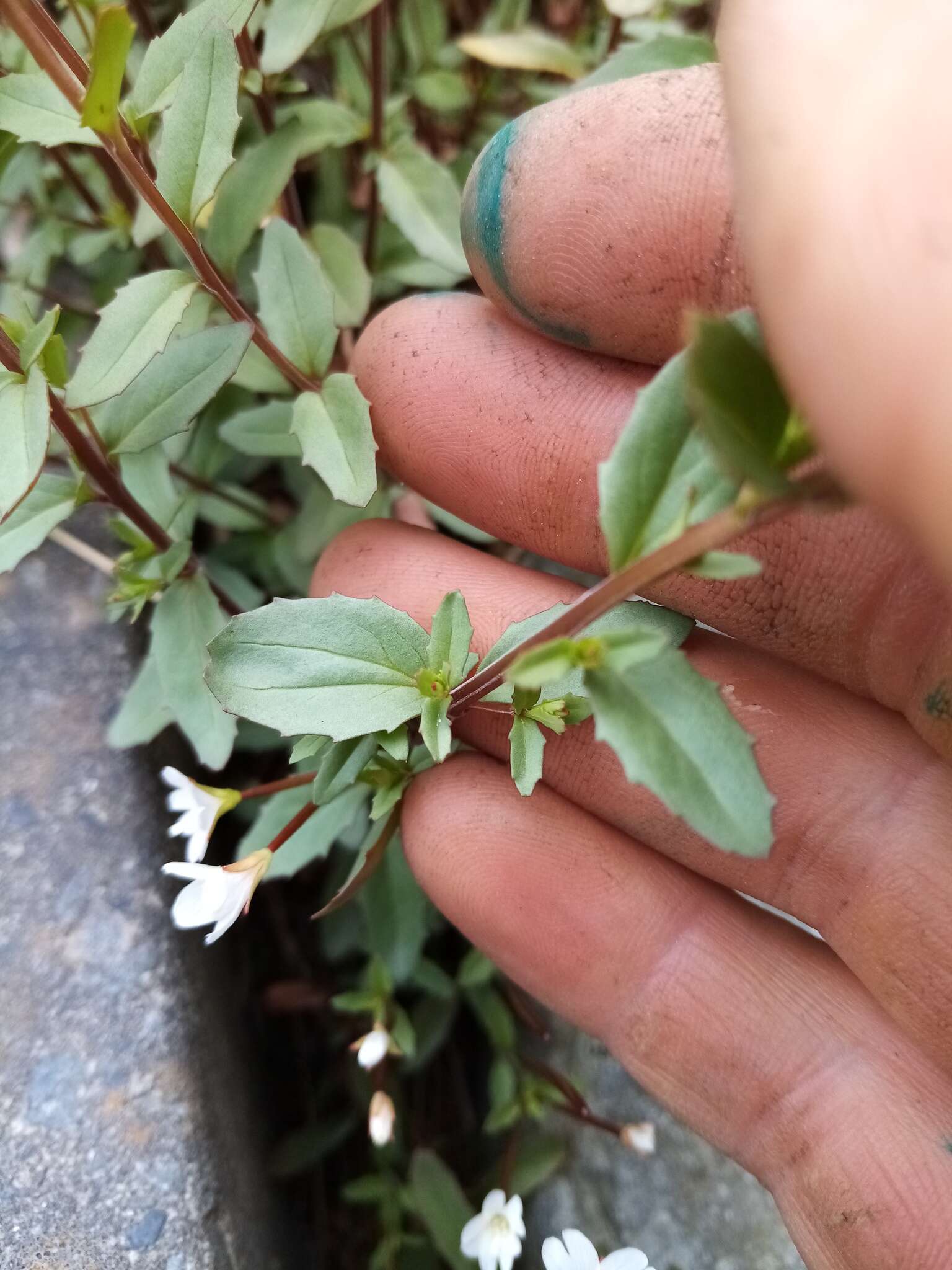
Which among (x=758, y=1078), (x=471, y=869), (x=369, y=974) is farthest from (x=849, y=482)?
(x=369, y=974)

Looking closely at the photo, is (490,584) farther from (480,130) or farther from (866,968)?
(480,130)

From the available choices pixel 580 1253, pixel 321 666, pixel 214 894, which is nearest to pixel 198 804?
pixel 214 894

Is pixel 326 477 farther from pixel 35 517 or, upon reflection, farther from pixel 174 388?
pixel 35 517

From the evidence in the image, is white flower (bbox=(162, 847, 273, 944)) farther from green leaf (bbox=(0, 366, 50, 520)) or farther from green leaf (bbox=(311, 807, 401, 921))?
green leaf (bbox=(0, 366, 50, 520))

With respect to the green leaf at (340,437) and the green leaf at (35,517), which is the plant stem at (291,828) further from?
the green leaf at (35,517)

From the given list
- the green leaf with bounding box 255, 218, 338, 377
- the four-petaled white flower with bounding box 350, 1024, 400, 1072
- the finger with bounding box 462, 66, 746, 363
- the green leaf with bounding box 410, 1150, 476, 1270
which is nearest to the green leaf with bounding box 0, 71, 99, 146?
the green leaf with bounding box 255, 218, 338, 377

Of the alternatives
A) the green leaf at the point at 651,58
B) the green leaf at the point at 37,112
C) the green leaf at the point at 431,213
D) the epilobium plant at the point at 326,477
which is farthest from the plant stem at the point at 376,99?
the green leaf at the point at 37,112
